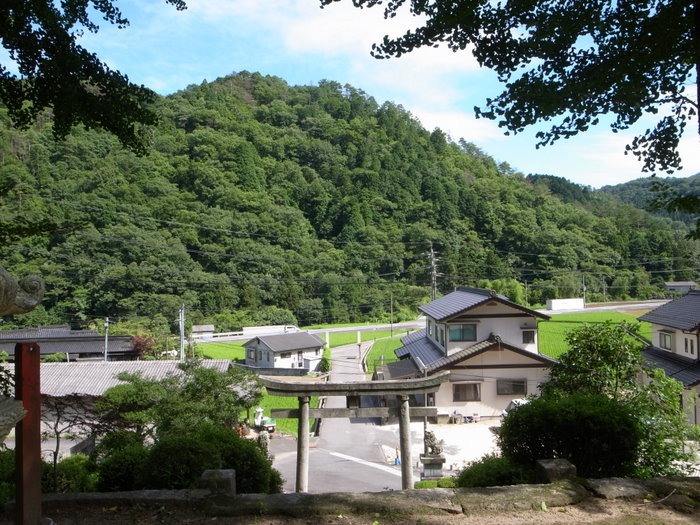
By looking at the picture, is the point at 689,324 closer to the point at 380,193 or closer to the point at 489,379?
the point at 489,379

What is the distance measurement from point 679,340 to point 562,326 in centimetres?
1793

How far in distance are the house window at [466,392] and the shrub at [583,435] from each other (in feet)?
48.8

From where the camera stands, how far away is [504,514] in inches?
148

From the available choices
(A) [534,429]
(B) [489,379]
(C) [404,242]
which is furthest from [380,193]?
(A) [534,429]

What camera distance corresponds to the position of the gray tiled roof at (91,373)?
18188 mm

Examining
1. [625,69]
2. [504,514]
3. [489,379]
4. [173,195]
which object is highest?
[173,195]

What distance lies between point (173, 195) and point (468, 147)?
170 feet

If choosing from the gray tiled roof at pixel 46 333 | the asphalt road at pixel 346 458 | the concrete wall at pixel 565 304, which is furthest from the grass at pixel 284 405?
the concrete wall at pixel 565 304

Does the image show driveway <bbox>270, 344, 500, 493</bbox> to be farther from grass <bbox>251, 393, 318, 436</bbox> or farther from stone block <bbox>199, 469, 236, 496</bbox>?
stone block <bbox>199, 469, 236, 496</bbox>

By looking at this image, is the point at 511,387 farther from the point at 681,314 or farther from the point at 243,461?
the point at 243,461

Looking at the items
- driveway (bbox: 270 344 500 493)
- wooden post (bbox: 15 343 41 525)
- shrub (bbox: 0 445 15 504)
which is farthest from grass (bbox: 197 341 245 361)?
wooden post (bbox: 15 343 41 525)

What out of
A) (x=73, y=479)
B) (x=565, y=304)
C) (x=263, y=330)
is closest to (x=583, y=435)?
(x=73, y=479)

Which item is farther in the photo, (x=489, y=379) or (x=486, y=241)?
(x=486, y=241)

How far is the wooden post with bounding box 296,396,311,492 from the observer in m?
8.62
